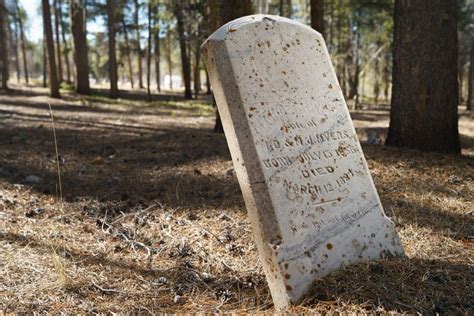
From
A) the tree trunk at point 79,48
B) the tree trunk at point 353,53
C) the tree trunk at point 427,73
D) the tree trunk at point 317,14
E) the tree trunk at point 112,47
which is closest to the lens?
the tree trunk at point 427,73

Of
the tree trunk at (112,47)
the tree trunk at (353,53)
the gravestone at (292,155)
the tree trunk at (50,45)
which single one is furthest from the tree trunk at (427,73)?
the tree trunk at (353,53)

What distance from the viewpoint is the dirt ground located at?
2693mm

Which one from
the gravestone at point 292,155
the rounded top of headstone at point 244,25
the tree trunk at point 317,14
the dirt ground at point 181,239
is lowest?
the dirt ground at point 181,239

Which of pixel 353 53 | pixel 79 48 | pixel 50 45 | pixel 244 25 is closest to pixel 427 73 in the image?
pixel 244 25

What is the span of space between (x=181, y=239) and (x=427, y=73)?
3.99 metres

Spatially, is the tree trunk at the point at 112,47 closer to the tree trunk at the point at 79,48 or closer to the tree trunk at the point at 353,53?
the tree trunk at the point at 79,48

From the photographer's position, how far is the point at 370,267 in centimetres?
280

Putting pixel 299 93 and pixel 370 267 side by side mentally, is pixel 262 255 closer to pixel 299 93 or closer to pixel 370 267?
pixel 370 267

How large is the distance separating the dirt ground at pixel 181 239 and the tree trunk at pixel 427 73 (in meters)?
A: 0.38

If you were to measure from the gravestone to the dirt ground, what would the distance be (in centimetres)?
20

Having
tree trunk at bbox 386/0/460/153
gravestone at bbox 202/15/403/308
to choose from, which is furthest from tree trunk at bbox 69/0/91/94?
gravestone at bbox 202/15/403/308

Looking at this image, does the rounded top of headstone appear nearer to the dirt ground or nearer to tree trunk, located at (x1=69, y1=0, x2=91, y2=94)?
the dirt ground

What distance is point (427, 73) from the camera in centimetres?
588

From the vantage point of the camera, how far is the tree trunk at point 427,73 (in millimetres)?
5805
